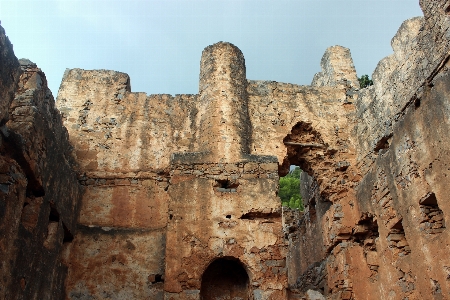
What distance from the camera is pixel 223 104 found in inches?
314

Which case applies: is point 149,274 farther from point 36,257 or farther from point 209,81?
point 209,81

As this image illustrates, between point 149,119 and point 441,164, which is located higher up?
point 149,119

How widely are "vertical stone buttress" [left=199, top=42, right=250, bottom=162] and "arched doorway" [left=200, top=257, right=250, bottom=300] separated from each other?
1731 mm

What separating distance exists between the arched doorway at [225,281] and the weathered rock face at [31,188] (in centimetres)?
211

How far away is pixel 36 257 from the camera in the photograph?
16.8 feet

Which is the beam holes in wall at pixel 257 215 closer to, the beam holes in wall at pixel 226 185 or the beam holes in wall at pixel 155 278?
the beam holes in wall at pixel 226 185

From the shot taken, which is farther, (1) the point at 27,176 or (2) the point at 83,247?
(2) the point at 83,247

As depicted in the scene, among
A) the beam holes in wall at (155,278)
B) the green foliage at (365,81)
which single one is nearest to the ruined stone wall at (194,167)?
the beam holes in wall at (155,278)

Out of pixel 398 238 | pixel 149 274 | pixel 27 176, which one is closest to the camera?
pixel 27 176

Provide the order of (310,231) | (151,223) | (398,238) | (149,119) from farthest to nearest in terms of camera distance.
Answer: (310,231)
(149,119)
(151,223)
(398,238)

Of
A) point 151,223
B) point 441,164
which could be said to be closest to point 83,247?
point 151,223

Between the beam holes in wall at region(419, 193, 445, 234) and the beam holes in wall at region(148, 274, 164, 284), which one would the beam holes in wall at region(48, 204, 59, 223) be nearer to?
the beam holes in wall at region(148, 274, 164, 284)

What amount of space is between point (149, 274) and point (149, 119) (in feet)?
9.55

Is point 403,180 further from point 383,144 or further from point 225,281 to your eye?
point 225,281
